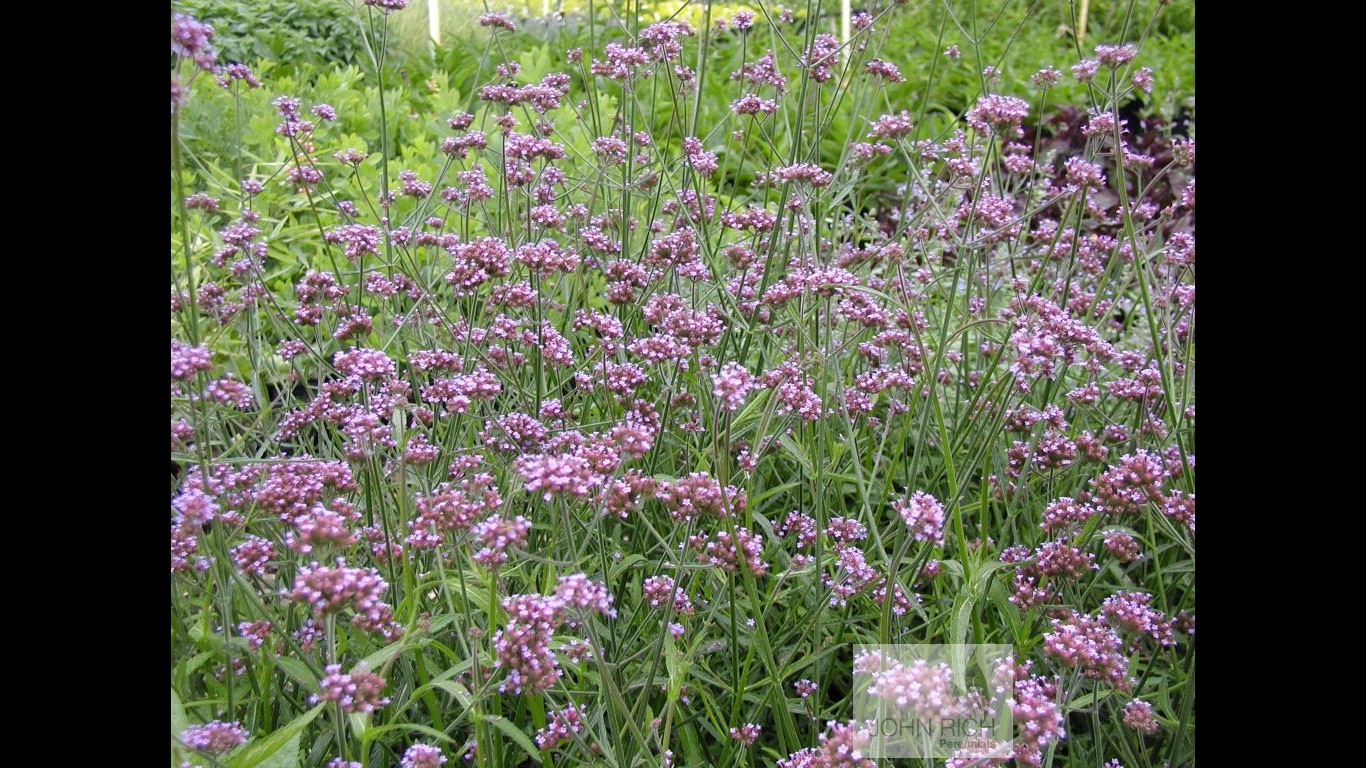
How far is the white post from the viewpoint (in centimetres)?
503

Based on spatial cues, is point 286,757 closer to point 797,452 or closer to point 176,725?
point 176,725

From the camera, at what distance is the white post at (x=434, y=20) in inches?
198

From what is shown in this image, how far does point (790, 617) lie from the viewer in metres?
1.63

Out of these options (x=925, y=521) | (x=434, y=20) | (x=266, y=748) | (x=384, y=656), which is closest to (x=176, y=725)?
(x=266, y=748)

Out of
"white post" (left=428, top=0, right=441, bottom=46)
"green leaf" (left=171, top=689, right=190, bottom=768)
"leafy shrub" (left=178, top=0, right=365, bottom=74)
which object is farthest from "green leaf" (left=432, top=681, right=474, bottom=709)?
"white post" (left=428, top=0, right=441, bottom=46)

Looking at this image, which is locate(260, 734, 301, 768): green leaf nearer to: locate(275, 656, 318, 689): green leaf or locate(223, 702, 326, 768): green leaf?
locate(223, 702, 326, 768): green leaf

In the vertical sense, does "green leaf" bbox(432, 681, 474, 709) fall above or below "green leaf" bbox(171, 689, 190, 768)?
below

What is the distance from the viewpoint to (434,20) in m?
5.16

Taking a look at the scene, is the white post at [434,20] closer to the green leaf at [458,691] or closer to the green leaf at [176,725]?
the green leaf at [458,691]

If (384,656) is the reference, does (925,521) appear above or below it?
above

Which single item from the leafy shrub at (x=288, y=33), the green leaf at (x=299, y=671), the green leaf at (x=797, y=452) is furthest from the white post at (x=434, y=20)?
the green leaf at (x=299, y=671)
